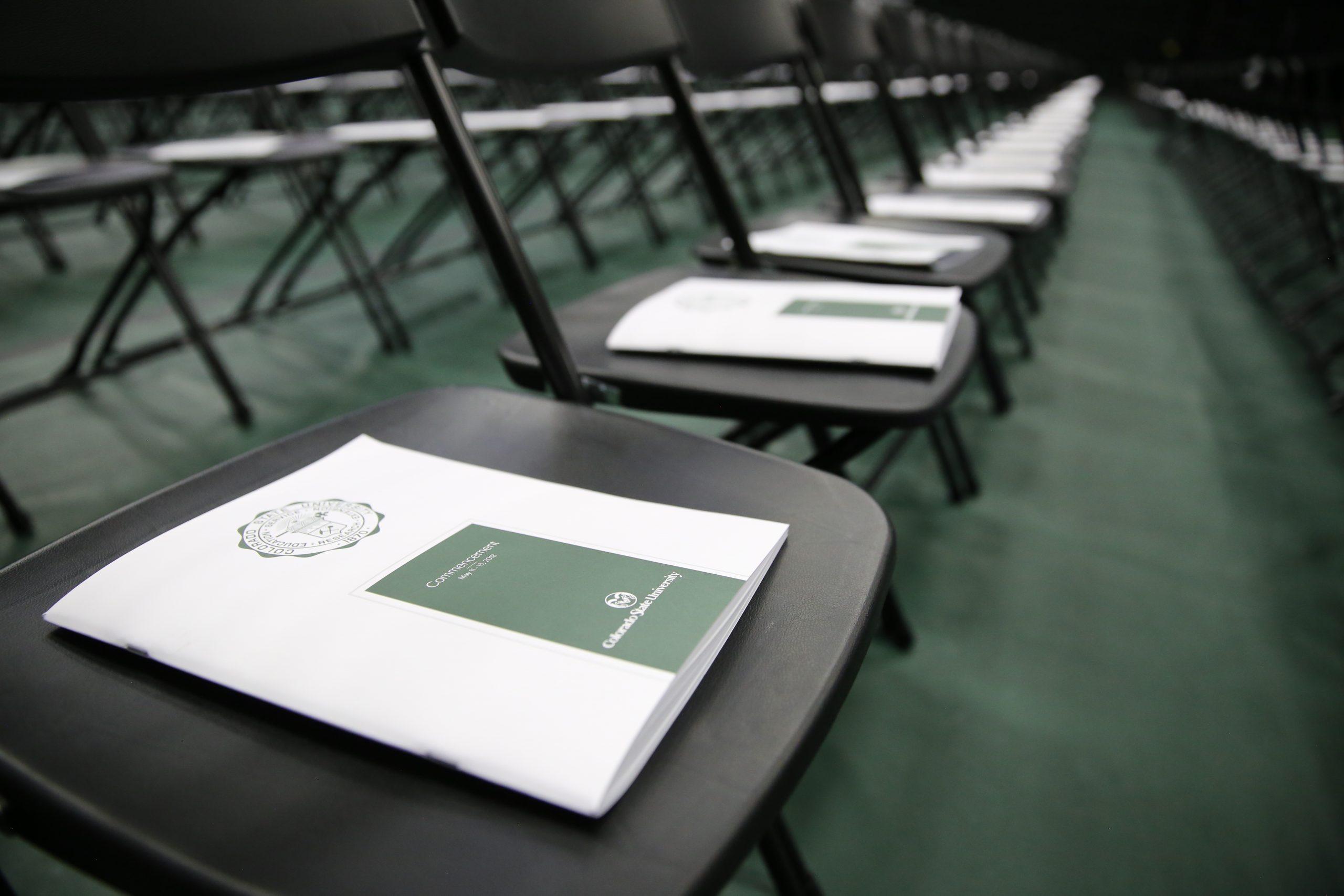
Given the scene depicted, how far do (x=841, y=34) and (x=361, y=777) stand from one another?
2.03m

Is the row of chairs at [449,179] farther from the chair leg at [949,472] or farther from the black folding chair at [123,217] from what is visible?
the chair leg at [949,472]

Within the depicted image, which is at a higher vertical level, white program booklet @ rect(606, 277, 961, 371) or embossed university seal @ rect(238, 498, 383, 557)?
embossed university seal @ rect(238, 498, 383, 557)

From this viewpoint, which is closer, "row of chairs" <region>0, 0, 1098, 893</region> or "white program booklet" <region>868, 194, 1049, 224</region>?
"row of chairs" <region>0, 0, 1098, 893</region>

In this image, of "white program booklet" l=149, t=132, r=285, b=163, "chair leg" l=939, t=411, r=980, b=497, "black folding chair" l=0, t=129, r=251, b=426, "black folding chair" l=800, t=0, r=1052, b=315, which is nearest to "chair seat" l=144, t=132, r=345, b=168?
"white program booklet" l=149, t=132, r=285, b=163

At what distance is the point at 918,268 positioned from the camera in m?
1.05

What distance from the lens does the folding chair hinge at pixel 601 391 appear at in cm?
73

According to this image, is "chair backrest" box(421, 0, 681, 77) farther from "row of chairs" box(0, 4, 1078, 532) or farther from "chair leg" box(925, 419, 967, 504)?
"chair leg" box(925, 419, 967, 504)

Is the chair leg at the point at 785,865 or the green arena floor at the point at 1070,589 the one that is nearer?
the chair leg at the point at 785,865

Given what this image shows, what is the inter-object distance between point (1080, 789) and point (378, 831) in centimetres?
83

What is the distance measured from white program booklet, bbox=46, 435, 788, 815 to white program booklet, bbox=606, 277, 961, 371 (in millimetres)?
300

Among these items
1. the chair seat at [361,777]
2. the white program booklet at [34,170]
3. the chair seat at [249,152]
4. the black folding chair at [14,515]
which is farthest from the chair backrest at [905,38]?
the black folding chair at [14,515]

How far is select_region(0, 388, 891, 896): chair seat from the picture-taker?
0.89 ft

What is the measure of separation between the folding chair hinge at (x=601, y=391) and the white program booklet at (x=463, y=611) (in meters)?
0.23

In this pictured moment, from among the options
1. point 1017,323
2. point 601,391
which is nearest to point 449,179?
point 1017,323
